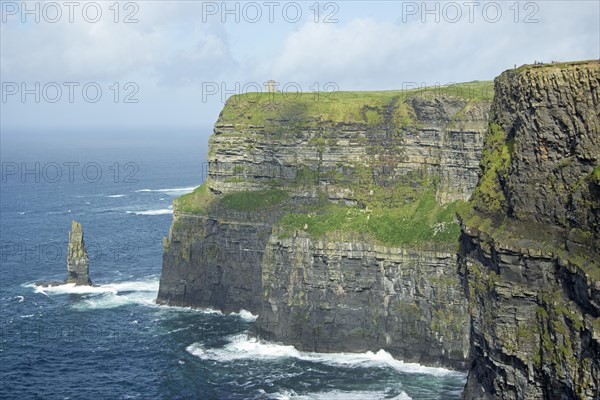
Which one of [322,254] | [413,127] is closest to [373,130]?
[413,127]

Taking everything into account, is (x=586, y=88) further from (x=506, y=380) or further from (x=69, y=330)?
(x=69, y=330)

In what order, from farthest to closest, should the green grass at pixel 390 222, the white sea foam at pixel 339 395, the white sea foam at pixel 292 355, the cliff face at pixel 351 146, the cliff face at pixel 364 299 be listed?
the cliff face at pixel 351 146 → the green grass at pixel 390 222 → the cliff face at pixel 364 299 → the white sea foam at pixel 292 355 → the white sea foam at pixel 339 395

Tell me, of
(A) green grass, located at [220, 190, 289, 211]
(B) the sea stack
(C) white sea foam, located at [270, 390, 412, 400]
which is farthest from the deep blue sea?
(A) green grass, located at [220, 190, 289, 211]

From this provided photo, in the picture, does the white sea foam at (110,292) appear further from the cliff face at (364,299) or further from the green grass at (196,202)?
the cliff face at (364,299)

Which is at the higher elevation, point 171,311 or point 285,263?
point 285,263

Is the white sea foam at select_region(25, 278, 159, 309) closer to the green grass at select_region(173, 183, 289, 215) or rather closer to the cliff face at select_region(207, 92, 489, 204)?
the green grass at select_region(173, 183, 289, 215)

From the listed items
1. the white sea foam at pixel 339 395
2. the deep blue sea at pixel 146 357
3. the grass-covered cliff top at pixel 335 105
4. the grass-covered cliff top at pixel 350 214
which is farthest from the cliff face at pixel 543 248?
the grass-covered cliff top at pixel 335 105
